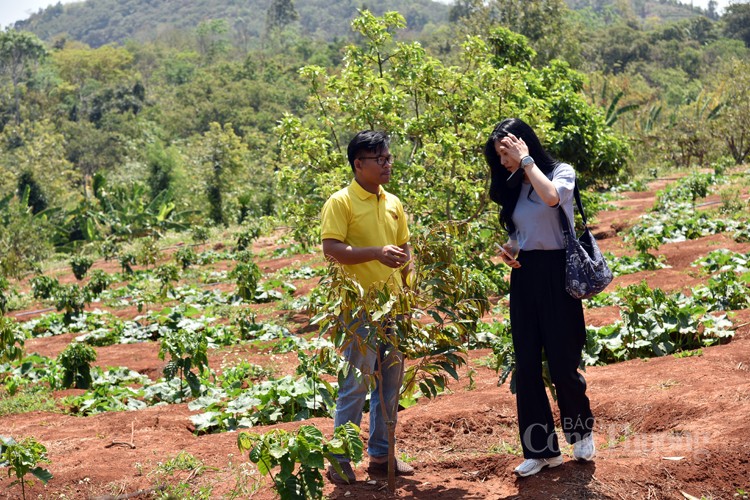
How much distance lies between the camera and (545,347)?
4.02m

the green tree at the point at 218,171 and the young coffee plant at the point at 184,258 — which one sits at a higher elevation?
the green tree at the point at 218,171

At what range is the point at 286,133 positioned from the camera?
10469 mm

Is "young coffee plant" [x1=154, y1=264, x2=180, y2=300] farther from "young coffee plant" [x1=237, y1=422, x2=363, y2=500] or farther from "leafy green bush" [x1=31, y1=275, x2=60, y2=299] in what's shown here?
"young coffee plant" [x1=237, y1=422, x2=363, y2=500]

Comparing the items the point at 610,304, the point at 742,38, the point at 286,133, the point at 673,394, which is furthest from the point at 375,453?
the point at 742,38

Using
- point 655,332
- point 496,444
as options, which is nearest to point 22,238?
point 655,332

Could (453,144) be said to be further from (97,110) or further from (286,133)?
(97,110)

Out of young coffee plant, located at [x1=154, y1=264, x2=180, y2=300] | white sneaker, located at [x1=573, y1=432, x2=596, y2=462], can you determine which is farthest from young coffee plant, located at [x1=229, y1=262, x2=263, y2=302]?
white sneaker, located at [x1=573, y1=432, x2=596, y2=462]

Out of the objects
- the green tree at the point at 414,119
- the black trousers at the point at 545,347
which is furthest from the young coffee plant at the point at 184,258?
the black trousers at the point at 545,347

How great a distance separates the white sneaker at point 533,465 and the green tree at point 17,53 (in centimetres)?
7072

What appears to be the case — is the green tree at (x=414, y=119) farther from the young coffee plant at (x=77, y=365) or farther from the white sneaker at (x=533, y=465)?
the white sneaker at (x=533, y=465)

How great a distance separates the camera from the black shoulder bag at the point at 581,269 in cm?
386

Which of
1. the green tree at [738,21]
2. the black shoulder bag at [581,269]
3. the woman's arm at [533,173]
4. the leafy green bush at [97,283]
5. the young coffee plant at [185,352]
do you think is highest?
the green tree at [738,21]

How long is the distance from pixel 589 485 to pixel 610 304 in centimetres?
516

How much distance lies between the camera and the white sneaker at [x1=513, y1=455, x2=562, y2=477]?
4.00 meters
